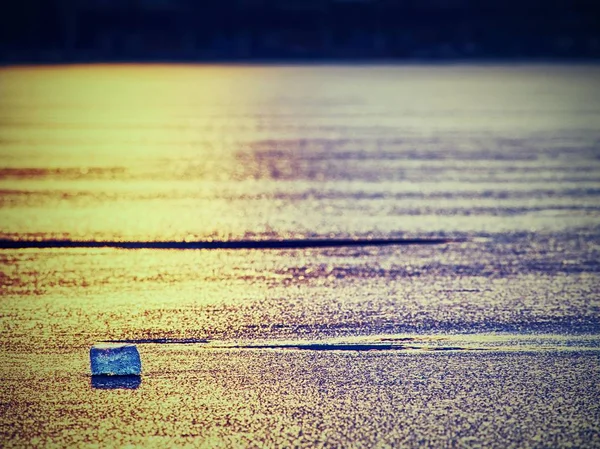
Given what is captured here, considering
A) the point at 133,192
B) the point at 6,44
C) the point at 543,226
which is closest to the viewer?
the point at 543,226

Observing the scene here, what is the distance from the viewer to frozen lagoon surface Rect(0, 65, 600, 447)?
355 cm

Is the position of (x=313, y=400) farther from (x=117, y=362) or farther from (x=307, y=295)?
(x=307, y=295)

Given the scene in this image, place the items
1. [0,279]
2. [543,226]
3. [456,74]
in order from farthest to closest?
[456,74] → [543,226] → [0,279]

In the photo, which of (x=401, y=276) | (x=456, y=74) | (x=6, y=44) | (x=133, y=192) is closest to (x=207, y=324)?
(x=401, y=276)

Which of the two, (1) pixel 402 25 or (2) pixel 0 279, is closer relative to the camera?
(2) pixel 0 279

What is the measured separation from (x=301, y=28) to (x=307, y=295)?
47.8 m

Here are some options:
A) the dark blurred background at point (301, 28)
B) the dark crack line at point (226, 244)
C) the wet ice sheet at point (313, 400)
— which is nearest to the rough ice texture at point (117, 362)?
the wet ice sheet at point (313, 400)

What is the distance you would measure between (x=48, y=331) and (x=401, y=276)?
207cm

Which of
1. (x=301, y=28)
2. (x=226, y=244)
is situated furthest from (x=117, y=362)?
(x=301, y=28)

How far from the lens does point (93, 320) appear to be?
478 cm

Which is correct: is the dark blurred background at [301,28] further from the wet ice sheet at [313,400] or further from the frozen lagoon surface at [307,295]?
the wet ice sheet at [313,400]

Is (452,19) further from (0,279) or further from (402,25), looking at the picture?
(0,279)

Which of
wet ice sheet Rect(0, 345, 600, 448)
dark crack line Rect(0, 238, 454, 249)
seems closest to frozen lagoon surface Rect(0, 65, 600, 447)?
wet ice sheet Rect(0, 345, 600, 448)

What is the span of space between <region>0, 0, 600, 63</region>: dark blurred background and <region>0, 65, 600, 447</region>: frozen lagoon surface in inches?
1505
